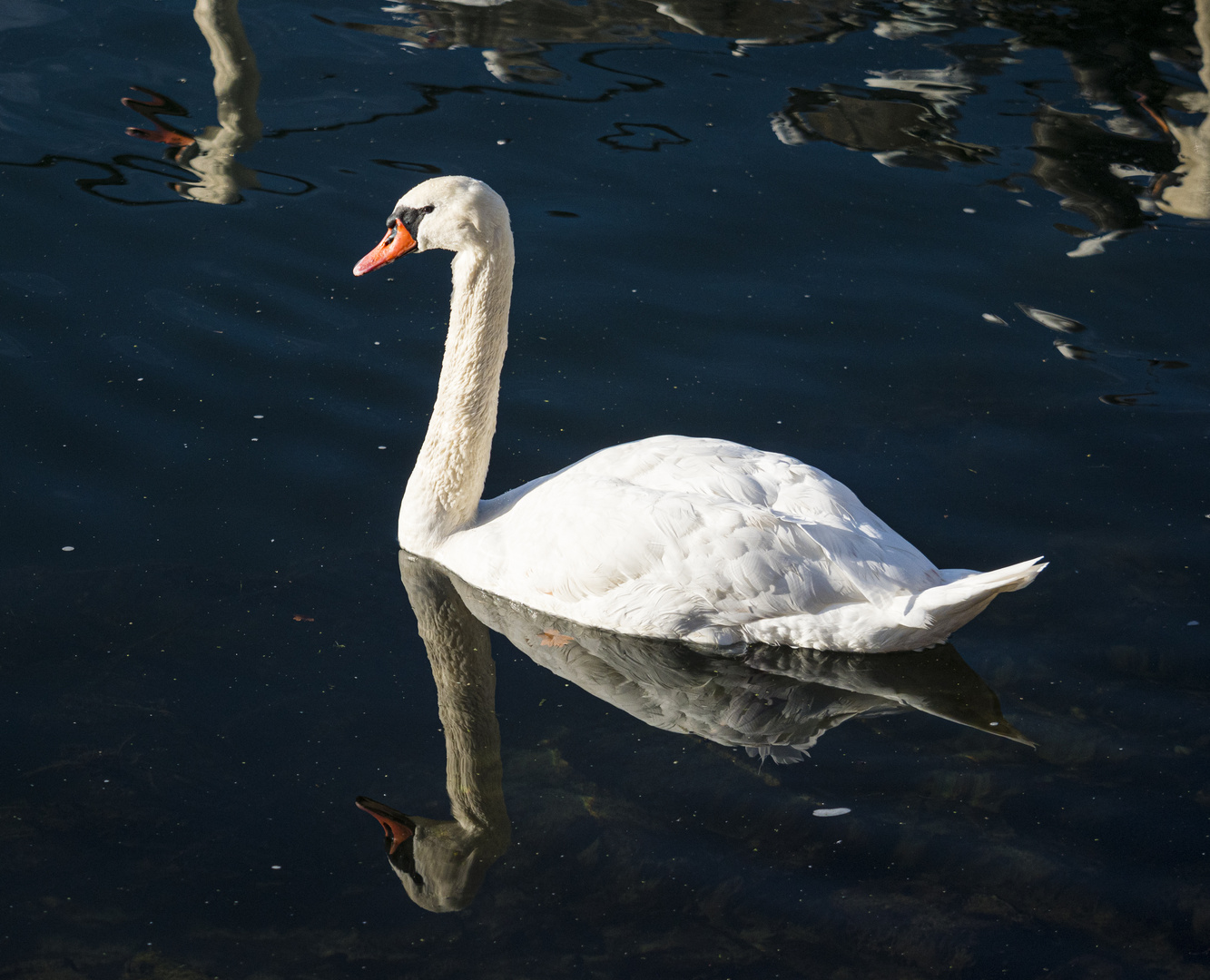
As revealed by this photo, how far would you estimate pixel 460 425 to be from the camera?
743cm

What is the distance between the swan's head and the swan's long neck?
223 mm

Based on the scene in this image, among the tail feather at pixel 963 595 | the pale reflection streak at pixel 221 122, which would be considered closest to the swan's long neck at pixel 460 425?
the tail feather at pixel 963 595

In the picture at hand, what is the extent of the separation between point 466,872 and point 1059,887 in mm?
2330

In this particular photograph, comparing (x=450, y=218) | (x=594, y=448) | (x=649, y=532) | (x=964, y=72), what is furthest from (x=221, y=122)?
(x=964, y=72)

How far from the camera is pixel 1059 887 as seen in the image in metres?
5.46

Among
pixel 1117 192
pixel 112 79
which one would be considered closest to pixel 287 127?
pixel 112 79

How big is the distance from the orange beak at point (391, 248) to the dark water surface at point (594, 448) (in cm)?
132

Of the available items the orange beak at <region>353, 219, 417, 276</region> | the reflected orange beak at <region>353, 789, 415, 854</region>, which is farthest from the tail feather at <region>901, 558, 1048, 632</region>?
the orange beak at <region>353, 219, 417, 276</region>

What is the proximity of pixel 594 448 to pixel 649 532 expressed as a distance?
1.85 m

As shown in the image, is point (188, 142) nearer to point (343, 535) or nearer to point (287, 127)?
point (287, 127)

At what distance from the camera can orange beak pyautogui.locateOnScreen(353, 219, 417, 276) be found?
716 centimetres

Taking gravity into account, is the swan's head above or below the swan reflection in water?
above

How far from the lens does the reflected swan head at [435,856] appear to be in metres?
5.39

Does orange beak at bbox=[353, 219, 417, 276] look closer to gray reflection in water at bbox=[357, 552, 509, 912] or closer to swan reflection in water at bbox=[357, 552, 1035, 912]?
gray reflection in water at bbox=[357, 552, 509, 912]
